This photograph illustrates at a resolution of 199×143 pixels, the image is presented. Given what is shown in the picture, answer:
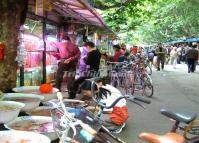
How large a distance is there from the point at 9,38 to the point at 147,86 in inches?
379

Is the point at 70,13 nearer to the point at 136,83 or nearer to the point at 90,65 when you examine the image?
the point at 90,65

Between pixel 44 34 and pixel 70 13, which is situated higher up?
pixel 70 13

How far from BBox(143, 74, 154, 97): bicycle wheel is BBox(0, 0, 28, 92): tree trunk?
30.2 ft

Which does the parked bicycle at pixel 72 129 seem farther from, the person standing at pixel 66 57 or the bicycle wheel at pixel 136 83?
the bicycle wheel at pixel 136 83

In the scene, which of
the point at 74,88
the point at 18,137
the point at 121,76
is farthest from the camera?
the point at 121,76

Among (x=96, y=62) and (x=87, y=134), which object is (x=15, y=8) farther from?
(x=96, y=62)

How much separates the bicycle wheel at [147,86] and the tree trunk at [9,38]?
9216 millimetres

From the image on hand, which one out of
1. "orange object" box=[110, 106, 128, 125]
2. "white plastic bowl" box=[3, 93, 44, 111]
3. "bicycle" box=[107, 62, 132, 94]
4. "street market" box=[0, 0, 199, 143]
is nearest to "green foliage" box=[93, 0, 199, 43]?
"street market" box=[0, 0, 199, 143]

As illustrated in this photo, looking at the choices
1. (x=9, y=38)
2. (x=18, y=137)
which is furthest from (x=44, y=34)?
(x=18, y=137)

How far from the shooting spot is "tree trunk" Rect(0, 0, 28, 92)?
485cm

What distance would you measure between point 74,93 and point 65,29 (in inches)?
136

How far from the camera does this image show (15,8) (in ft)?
16.4

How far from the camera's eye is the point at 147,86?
46.1ft

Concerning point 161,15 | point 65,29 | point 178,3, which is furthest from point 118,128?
point 161,15
